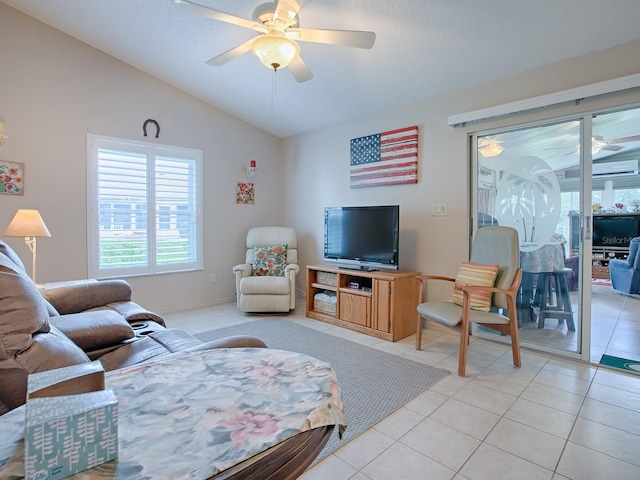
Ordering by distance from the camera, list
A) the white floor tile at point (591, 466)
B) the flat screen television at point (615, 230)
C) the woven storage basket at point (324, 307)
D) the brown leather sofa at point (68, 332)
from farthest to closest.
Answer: the flat screen television at point (615, 230) < the woven storage basket at point (324, 307) < the white floor tile at point (591, 466) < the brown leather sofa at point (68, 332)

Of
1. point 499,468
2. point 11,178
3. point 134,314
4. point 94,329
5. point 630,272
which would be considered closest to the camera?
point 499,468

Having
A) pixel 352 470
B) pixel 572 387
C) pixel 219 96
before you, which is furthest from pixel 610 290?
pixel 219 96

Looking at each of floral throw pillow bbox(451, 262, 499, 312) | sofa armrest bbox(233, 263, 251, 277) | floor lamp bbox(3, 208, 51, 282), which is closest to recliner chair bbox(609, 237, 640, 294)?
floral throw pillow bbox(451, 262, 499, 312)

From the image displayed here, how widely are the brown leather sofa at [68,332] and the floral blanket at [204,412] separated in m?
0.29

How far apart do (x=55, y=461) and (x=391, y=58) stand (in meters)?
3.40

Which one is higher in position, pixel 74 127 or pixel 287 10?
pixel 287 10

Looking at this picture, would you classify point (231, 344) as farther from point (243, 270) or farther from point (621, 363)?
point (621, 363)

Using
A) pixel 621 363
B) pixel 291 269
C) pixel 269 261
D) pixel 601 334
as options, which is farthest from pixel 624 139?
pixel 269 261

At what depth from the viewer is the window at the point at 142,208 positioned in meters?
3.74

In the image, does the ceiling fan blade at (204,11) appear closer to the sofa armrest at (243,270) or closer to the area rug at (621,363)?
the sofa armrest at (243,270)

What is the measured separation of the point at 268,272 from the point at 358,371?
7.08 ft

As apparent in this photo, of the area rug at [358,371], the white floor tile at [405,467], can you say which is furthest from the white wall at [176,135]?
the white floor tile at [405,467]

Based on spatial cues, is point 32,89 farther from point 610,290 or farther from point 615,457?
point 610,290

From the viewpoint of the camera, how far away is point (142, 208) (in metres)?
4.03
